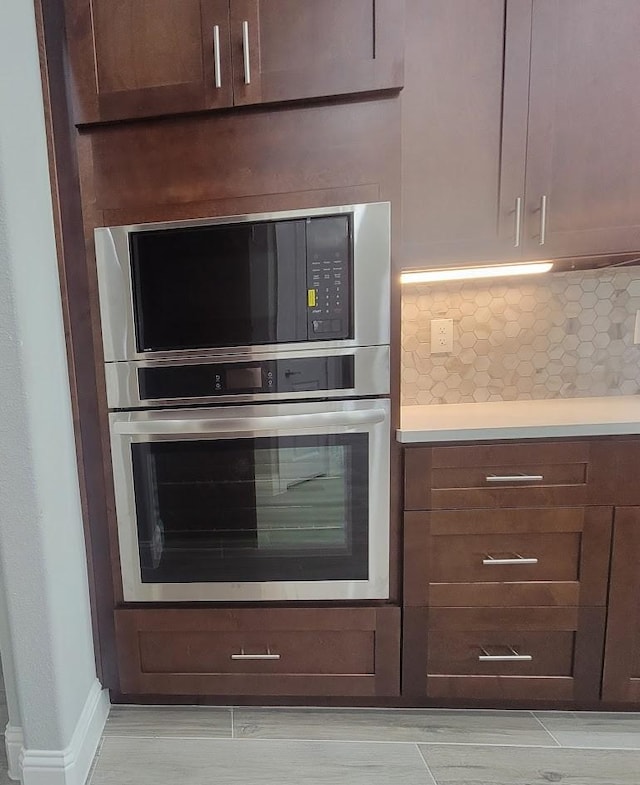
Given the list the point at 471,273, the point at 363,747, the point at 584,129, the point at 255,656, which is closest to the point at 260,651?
the point at 255,656

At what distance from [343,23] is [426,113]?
12.6 inches

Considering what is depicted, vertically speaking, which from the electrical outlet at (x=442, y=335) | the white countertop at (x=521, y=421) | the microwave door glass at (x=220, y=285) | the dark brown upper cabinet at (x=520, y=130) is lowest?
the white countertop at (x=521, y=421)

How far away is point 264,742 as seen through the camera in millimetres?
1312

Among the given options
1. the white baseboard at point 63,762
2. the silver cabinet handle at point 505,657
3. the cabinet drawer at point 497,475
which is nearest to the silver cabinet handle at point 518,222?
the cabinet drawer at point 497,475

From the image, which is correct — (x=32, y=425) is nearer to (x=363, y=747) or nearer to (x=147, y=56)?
(x=147, y=56)

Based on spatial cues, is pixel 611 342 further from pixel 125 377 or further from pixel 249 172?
pixel 125 377

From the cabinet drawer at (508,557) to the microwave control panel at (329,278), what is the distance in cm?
60

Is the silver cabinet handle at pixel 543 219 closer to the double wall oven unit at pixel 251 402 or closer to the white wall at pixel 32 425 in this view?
the double wall oven unit at pixel 251 402

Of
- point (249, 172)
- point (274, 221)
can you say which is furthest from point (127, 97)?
point (274, 221)

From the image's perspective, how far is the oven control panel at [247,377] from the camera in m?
1.26

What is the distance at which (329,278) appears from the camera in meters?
1.22

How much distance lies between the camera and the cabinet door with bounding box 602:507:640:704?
1.26m

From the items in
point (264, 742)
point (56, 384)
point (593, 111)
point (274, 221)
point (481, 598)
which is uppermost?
point (593, 111)

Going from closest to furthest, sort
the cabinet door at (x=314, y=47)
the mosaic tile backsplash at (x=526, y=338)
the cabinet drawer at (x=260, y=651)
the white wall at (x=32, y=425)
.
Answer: the white wall at (x=32, y=425) → the cabinet door at (x=314, y=47) → the cabinet drawer at (x=260, y=651) → the mosaic tile backsplash at (x=526, y=338)
